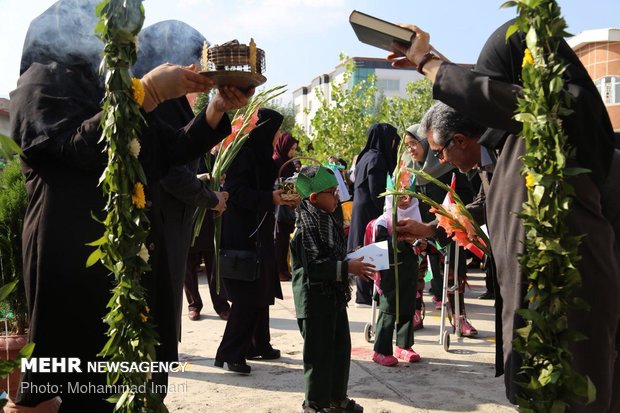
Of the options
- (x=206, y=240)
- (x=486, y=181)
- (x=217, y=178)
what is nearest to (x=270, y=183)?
(x=217, y=178)

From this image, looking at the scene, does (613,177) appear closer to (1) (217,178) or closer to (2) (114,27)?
(2) (114,27)

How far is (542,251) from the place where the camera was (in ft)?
7.18

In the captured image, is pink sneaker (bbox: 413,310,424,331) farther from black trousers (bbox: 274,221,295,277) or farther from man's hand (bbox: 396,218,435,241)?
man's hand (bbox: 396,218,435,241)

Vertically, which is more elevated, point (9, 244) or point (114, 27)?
point (114, 27)

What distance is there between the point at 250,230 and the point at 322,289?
5.30 ft

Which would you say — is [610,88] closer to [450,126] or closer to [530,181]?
[450,126]

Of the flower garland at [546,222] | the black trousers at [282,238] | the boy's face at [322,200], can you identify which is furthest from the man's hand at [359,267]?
the black trousers at [282,238]

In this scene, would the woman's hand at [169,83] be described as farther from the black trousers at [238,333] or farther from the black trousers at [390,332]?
the black trousers at [390,332]

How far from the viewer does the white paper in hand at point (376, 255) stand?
14.8 feet

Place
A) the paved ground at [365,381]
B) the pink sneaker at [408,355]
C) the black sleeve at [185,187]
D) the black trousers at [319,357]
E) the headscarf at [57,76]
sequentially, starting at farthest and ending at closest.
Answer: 1. the pink sneaker at [408,355]
2. the paved ground at [365,381]
3. the black trousers at [319,357]
4. the black sleeve at [185,187]
5. the headscarf at [57,76]

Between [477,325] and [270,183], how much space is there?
10.6ft

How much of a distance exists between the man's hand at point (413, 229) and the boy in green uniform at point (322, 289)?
12.5 inches

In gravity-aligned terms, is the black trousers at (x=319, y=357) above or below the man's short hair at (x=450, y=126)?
below

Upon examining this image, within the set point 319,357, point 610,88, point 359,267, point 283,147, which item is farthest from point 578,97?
point 610,88
